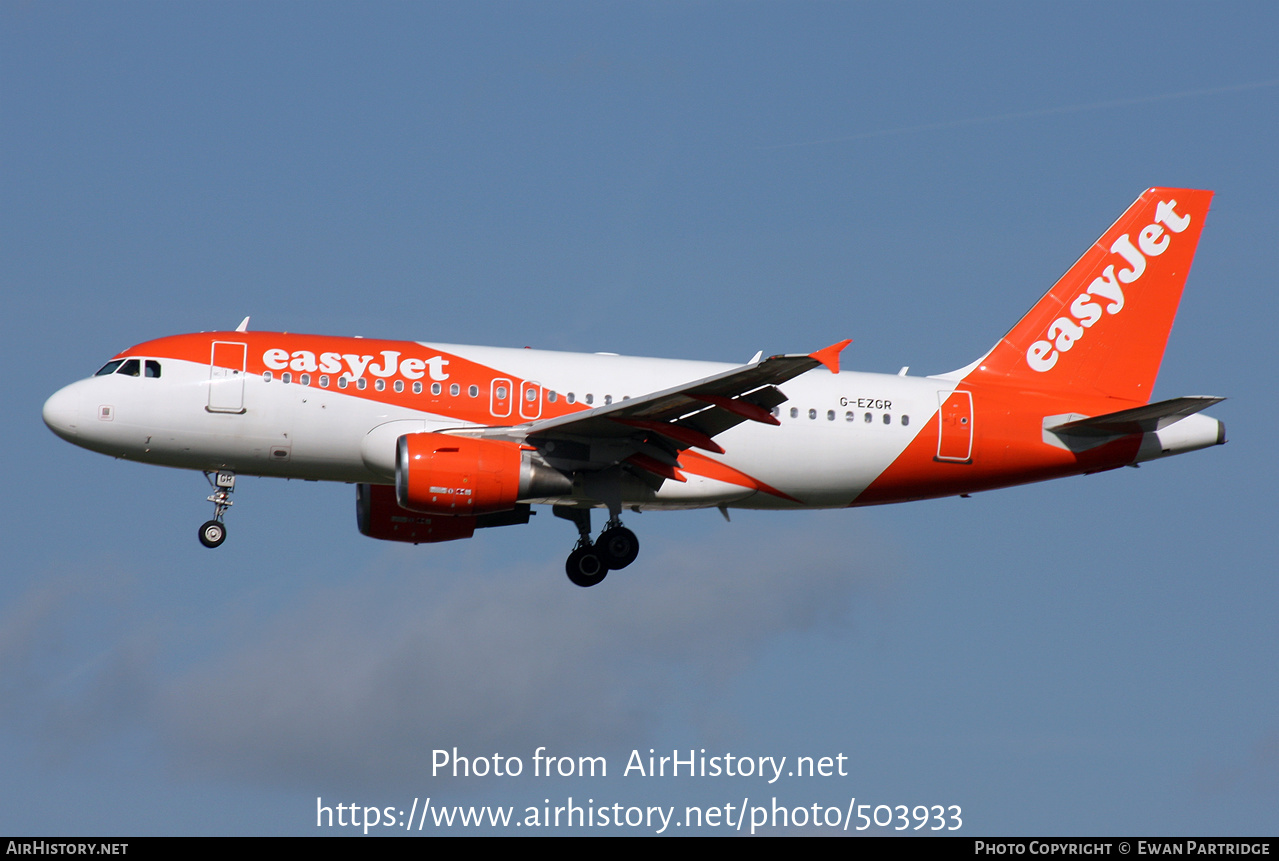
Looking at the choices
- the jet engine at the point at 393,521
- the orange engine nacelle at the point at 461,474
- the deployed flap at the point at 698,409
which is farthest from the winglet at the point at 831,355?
the jet engine at the point at 393,521

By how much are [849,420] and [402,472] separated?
976 cm

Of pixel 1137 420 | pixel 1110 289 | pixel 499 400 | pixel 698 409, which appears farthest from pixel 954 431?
pixel 499 400

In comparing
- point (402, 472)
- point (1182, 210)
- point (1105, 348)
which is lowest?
point (402, 472)

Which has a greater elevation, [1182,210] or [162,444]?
[1182,210]

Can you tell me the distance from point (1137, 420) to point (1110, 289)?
4796 mm

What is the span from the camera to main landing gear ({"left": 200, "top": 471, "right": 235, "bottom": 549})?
33.1 metres

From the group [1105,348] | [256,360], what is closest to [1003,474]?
[1105,348]

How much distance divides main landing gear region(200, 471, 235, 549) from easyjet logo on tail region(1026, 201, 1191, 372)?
58.7 ft

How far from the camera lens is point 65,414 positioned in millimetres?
32312

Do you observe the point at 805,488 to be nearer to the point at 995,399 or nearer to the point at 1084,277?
the point at 995,399

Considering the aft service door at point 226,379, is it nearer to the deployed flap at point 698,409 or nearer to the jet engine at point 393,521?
the jet engine at point 393,521

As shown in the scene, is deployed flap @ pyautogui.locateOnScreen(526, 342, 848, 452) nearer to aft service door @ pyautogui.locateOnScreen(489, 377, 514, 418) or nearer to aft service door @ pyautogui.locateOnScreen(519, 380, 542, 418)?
aft service door @ pyautogui.locateOnScreen(519, 380, 542, 418)

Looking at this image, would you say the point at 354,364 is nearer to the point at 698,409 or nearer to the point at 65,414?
the point at 65,414

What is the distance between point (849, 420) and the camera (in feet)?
113
